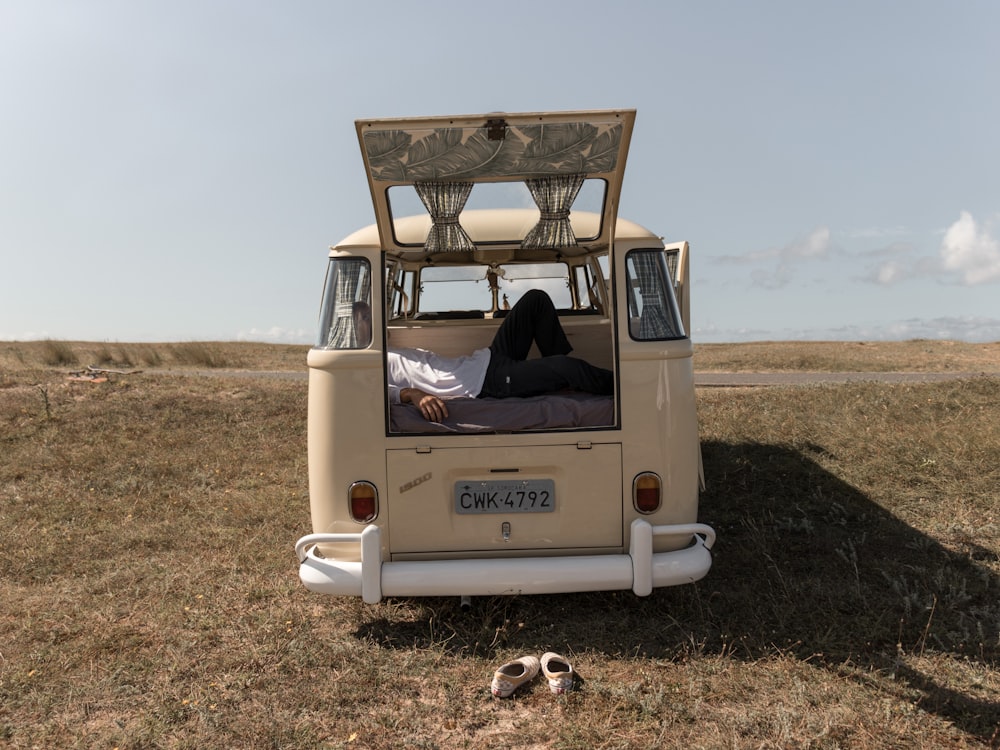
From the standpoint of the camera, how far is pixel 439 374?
14.3 feet

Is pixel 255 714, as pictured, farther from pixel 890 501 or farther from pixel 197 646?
pixel 890 501

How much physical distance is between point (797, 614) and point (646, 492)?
1123 mm

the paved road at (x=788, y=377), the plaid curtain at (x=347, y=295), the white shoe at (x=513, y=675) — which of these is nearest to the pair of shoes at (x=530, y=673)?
the white shoe at (x=513, y=675)

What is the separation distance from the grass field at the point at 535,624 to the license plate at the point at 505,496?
0.64 meters

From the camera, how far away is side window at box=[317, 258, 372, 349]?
391 cm

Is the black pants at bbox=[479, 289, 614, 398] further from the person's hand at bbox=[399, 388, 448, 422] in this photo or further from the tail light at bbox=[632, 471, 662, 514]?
the tail light at bbox=[632, 471, 662, 514]

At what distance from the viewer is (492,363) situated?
4.41 metres

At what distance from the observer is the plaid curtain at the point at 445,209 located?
152 inches

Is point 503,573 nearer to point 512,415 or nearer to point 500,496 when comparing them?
point 500,496

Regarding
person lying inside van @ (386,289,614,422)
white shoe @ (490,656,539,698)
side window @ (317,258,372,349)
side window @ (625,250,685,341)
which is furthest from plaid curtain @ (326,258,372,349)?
white shoe @ (490,656,539,698)

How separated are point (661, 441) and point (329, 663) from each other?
6.50 ft

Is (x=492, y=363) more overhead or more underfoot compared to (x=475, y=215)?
more underfoot

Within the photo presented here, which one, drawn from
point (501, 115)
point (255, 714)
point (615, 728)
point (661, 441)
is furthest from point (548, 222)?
point (255, 714)

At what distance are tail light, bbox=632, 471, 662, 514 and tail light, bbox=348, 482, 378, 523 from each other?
1.34 meters
